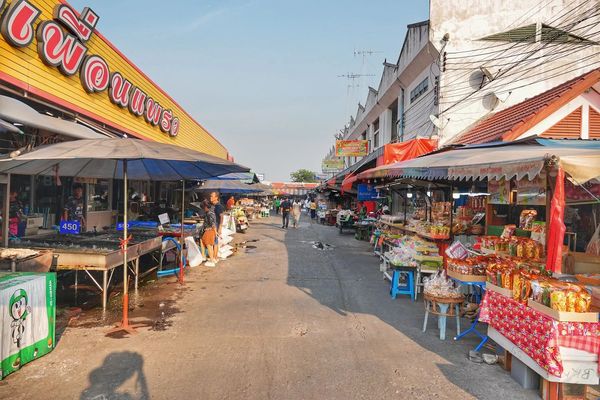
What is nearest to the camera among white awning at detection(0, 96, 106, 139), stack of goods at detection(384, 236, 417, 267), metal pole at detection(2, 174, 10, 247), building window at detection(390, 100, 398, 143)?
white awning at detection(0, 96, 106, 139)

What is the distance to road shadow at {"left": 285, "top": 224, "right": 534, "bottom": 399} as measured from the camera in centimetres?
443

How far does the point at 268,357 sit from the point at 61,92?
7.53m

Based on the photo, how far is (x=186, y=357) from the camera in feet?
15.6

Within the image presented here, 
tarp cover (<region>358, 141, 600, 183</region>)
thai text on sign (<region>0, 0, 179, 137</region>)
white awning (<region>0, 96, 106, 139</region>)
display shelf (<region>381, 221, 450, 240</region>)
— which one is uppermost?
thai text on sign (<region>0, 0, 179, 137</region>)

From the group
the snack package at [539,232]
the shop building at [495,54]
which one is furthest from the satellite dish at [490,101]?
the snack package at [539,232]

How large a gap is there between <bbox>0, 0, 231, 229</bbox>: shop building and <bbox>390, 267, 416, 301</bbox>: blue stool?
7.17m

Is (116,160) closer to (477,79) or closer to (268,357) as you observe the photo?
(268,357)

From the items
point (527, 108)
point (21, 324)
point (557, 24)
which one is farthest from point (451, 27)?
point (21, 324)

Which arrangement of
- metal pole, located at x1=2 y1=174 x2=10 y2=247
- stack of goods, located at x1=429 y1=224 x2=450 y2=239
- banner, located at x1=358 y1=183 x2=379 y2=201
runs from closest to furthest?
metal pole, located at x1=2 y1=174 x2=10 y2=247, stack of goods, located at x1=429 y1=224 x2=450 y2=239, banner, located at x1=358 y1=183 x2=379 y2=201

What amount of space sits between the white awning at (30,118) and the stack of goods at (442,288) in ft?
23.1

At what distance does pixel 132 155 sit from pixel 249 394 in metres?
3.39

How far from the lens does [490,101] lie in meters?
12.7

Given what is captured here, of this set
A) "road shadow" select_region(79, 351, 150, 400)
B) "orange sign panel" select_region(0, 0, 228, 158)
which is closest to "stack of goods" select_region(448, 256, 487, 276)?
"road shadow" select_region(79, 351, 150, 400)

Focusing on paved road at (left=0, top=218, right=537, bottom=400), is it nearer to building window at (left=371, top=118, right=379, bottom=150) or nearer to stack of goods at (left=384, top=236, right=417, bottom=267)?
stack of goods at (left=384, top=236, right=417, bottom=267)
